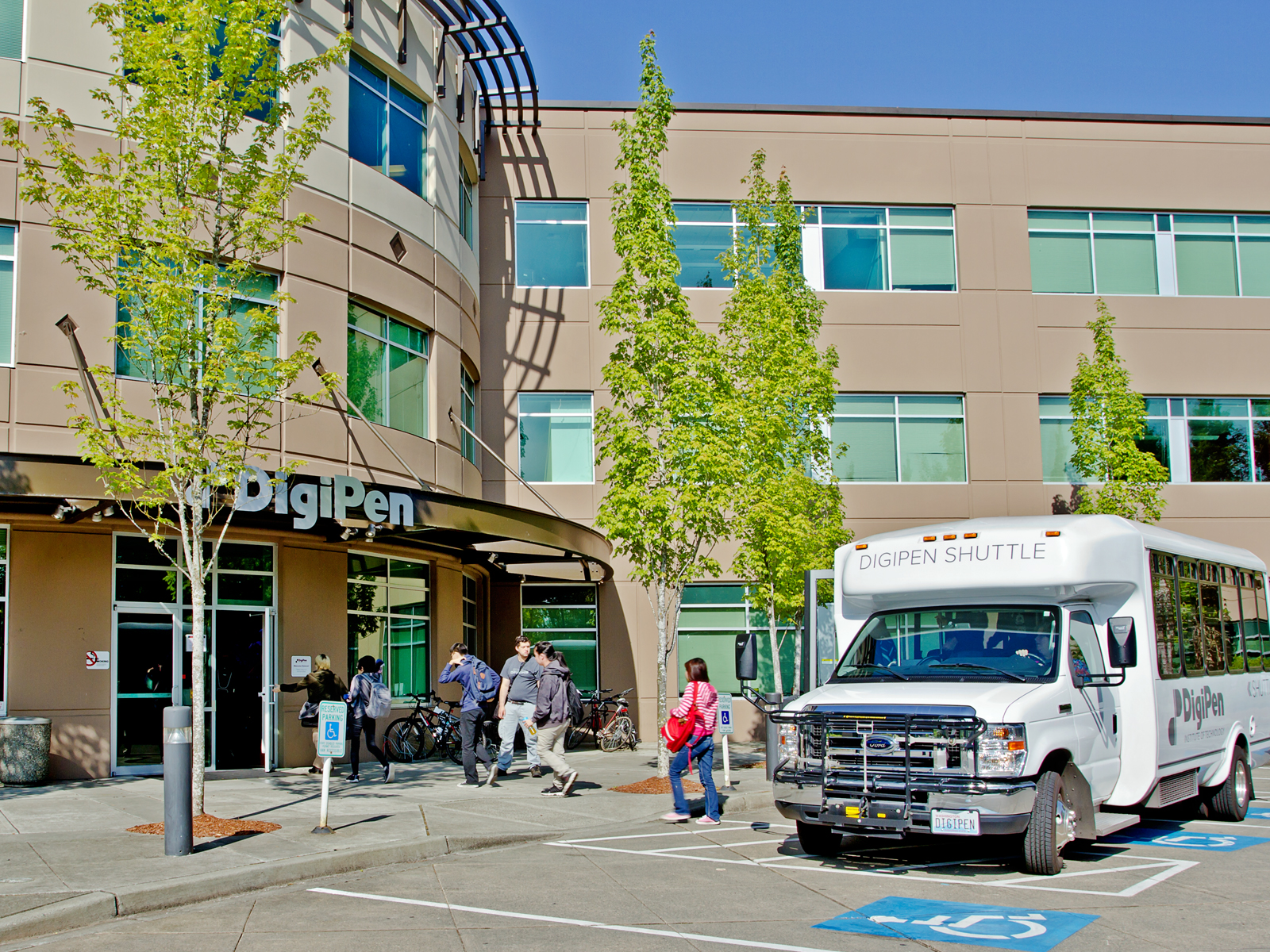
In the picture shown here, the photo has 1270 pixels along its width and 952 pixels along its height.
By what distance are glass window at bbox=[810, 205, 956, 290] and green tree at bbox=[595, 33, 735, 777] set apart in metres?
9.68

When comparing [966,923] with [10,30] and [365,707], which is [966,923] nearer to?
[365,707]

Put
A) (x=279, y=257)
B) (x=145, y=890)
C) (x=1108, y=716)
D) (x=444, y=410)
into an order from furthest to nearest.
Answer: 1. (x=444, y=410)
2. (x=279, y=257)
3. (x=1108, y=716)
4. (x=145, y=890)

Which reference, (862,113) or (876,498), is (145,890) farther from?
(862,113)

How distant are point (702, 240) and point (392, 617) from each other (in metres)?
11.0

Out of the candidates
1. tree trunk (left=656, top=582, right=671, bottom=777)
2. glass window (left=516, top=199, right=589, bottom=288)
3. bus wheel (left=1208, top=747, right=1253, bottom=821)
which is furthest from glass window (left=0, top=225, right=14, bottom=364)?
bus wheel (left=1208, top=747, right=1253, bottom=821)

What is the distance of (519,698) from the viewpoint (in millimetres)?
14180

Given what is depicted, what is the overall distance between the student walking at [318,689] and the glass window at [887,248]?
14.2 metres

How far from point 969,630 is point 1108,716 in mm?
1343

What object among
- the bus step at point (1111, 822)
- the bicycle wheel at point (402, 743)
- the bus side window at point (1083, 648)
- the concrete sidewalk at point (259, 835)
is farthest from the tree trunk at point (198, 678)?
the bus step at point (1111, 822)

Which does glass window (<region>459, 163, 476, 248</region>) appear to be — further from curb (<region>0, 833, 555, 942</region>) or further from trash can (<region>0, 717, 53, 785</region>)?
curb (<region>0, 833, 555, 942</region>)

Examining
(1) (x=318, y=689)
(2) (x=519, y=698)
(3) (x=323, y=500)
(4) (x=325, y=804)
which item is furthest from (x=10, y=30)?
(4) (x=325, y=804)

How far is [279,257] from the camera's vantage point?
16.5m

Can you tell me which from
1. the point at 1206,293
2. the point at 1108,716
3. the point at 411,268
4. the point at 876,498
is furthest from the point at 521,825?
the point at 1206,293

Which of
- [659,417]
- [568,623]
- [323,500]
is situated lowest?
[568,623]
